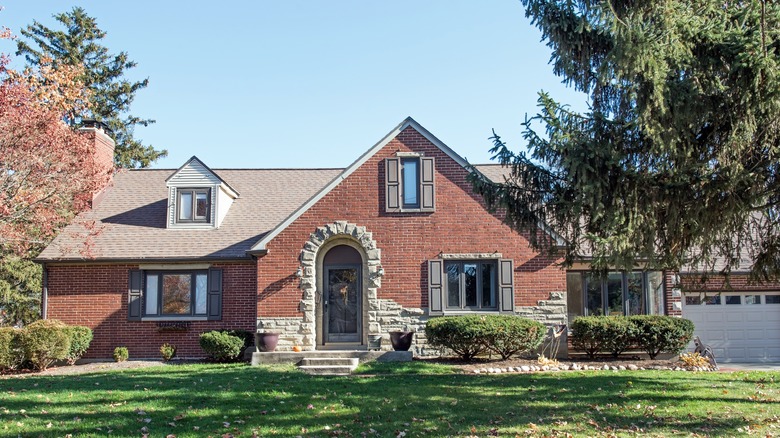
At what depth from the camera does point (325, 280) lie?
17.7 metres

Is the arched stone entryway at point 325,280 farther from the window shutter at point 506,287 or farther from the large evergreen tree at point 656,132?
the large evergreen tree at point 656,132

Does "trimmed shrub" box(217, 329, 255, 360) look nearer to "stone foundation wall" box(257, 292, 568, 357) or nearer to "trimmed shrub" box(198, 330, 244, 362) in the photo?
"trimmed shrub" box(198, 330, 244, 362)

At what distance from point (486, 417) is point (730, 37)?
5815mm

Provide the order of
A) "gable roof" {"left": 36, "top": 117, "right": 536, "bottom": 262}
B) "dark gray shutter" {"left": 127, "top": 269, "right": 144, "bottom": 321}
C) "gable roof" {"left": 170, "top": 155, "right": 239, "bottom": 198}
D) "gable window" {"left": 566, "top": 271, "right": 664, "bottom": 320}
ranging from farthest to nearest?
"gable roof" {"left": 170, "top": 155, "right": 239, "bottom": 198}, "dark gray shutter" {"left": 127, "top": 269, "right": 144, "bottom": 321}, "gable window" {"left": 566, "top": 271, "right": 664, "bottom": 320}, "gable roof" {"left": 36, "top": 117, "right": 536, "bottom": 262}

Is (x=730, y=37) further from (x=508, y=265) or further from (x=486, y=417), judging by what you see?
(x=508, y=265)

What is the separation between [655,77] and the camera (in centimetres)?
847

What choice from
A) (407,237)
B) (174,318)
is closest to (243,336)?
(174,318)

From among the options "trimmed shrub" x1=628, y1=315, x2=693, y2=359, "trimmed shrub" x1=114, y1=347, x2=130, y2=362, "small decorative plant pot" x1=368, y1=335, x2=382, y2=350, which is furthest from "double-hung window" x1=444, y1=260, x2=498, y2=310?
"trimmed shrub" x1=114, y1=347, x2=130, y2=362

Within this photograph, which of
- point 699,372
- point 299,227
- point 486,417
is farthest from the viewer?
point 299,227

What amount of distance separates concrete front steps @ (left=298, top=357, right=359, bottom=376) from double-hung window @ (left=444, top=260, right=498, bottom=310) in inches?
126

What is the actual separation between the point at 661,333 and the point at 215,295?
11.3 metres

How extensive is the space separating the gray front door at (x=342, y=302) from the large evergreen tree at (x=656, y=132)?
7726 mm

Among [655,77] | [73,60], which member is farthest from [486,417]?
[73,60]

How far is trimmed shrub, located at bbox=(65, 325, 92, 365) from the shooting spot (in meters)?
17.2
